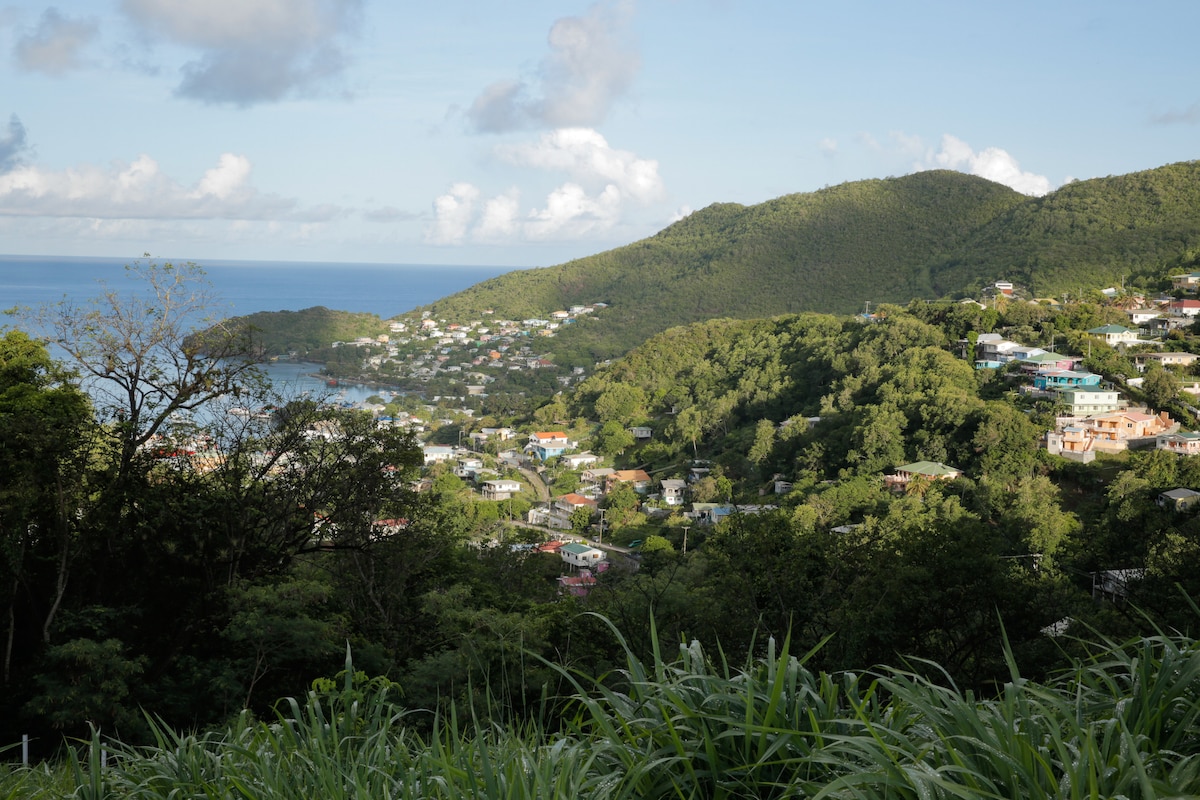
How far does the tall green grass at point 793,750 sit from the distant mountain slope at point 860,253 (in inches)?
1362

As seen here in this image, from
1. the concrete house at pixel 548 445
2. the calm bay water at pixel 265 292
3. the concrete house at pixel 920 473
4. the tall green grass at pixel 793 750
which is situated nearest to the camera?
the tall green grass at pixel 793 750

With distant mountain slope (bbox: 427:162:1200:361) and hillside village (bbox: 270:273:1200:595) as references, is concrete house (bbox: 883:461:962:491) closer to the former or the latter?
hillside village (bbox: 270:273:1200:595)

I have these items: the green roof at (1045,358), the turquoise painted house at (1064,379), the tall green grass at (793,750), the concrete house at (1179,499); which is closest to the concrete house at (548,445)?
the green roof at (1045,358)

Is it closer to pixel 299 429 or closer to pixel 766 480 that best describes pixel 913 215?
pixel 766 480

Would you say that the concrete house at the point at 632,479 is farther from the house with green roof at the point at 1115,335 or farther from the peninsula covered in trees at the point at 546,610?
the house with green roof at the point at 1115,335

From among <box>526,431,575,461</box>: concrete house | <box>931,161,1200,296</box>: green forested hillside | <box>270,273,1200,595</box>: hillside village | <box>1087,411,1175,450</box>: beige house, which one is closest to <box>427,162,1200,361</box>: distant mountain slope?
<box>931,161,1200,296</box>: green forested hillside

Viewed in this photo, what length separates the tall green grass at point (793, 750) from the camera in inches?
56.2

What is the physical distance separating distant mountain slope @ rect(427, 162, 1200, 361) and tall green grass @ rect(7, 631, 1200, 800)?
113ft

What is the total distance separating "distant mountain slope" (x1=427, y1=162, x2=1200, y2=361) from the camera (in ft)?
124

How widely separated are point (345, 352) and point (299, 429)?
125 feet

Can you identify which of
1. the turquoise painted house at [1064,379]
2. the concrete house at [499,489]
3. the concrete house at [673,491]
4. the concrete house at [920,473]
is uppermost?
the turquoise painted house at [1064,379]

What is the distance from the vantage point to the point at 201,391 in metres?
5.74

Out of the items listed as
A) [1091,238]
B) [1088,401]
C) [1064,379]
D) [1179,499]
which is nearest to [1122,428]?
[1088,401]

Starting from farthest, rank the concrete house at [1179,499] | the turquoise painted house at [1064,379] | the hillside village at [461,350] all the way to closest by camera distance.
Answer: the hillside village at [461,350] → the turquoise painted house at [1064,379] → the concrete house at [1179,499]
